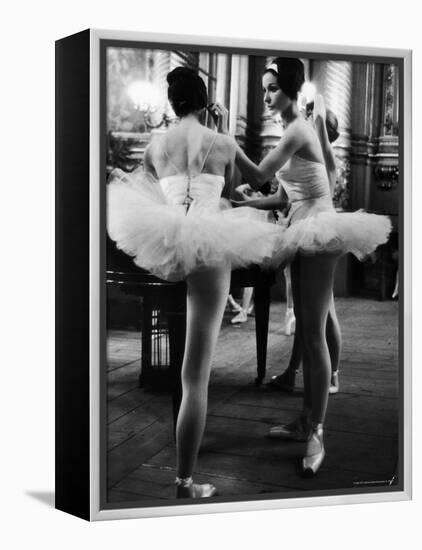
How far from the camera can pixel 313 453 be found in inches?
165

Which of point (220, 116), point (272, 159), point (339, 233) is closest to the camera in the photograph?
point (220, 116)

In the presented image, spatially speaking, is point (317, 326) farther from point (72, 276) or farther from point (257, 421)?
point (72, 276)

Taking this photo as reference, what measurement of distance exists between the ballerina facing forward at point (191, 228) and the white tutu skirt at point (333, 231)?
0.48 ft

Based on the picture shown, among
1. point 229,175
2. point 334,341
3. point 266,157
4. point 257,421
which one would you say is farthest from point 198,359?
point 266,157

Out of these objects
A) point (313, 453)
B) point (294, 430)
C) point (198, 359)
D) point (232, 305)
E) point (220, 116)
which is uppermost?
point (220, 116)

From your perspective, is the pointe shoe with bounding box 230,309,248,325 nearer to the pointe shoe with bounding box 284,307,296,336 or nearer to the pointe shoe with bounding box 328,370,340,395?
the pointe shoe with bounding box 284,307,296,336

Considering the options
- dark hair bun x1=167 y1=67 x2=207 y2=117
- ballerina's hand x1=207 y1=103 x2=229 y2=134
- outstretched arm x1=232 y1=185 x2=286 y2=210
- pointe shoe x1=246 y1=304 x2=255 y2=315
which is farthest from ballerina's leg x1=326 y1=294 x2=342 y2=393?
dark hair bun x1=167 y1=67 x2=207 y2=117

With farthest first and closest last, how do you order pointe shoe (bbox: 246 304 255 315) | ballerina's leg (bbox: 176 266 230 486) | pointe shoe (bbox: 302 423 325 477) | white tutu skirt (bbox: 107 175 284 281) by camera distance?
pointe shoe (bbox: 302 423 325 477) < pointe shoe (bbox: 246 304 255 315) < ballerina's leg (bbox: 176 266 230 486) < white tutu skirt (bbox: 107 175 284 281)

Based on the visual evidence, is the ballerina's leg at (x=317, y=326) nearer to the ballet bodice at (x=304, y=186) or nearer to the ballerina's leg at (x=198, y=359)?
the ballet bodice at (x=304, y=186)

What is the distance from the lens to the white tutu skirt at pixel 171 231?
3842 millimetres

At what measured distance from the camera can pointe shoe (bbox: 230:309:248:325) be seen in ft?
13.3

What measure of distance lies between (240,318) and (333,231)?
55cm

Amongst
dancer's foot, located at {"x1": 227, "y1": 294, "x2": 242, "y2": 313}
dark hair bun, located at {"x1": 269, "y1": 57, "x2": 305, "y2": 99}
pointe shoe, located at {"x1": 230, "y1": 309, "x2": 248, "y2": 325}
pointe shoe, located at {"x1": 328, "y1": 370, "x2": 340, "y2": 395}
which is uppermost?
dark hair bun, located at {"x1": 269, "y1": 57, "x2": 305, "y2": 99}

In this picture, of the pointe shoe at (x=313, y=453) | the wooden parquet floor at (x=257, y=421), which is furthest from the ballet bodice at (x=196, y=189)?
the pointe shoe at (x=313, y=453)
